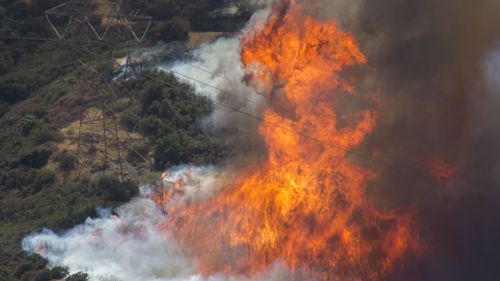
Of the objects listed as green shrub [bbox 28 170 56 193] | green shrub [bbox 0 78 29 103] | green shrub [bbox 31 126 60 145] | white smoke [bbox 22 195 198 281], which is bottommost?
white smoke [bbox 22 195 198 281]

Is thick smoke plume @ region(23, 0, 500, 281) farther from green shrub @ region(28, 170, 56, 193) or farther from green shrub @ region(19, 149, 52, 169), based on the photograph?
green shrub @ region(19, 149, 52, 169)

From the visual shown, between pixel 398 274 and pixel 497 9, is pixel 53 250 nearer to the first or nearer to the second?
pixel 398 274

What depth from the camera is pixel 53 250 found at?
79.2 metres

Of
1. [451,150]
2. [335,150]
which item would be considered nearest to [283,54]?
[335,150]

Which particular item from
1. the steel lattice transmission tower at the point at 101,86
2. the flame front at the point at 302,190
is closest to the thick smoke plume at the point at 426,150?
the flame front at the point at 302,190

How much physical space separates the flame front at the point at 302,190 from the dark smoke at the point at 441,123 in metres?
1.76

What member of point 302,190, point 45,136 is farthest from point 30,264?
point 302,190

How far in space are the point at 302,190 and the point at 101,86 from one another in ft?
118

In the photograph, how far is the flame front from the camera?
238ft

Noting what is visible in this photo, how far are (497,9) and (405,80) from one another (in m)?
9.68

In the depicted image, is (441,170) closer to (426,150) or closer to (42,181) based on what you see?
(426,150)

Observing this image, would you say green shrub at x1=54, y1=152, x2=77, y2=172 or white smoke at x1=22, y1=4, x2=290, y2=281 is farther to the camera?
green shrub at x1=54, y1=152, x2=77, y2=172

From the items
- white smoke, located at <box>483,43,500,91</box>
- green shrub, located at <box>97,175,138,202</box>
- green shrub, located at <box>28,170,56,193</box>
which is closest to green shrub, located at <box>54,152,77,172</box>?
green shrub, located at <box>28,170,56,193</box>

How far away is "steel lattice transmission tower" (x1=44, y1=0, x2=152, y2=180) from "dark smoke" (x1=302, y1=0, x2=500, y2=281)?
2443cm
